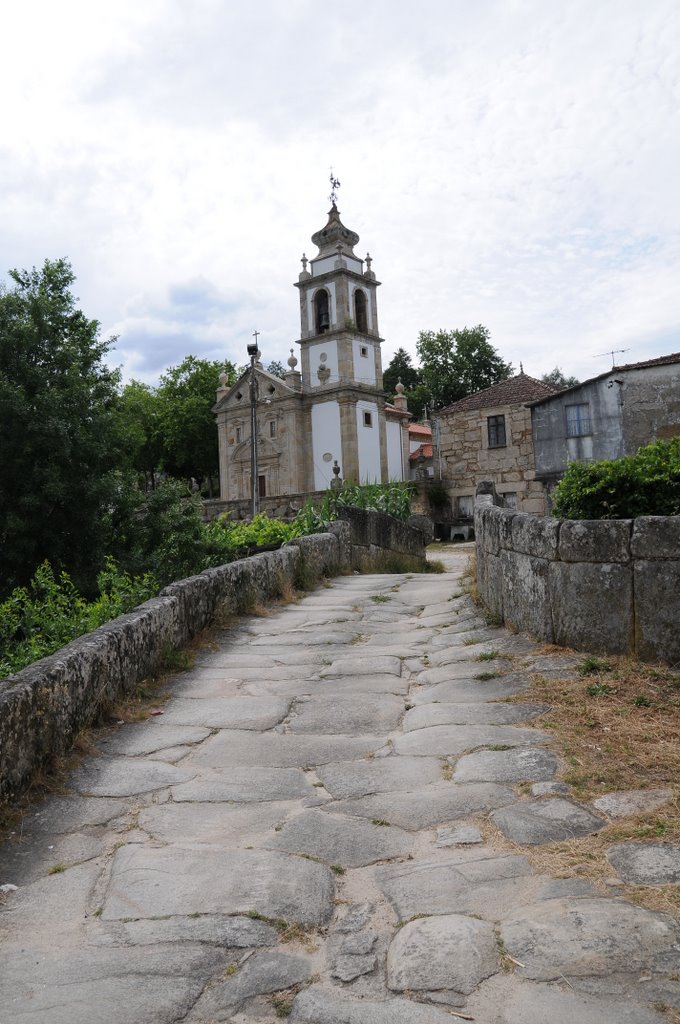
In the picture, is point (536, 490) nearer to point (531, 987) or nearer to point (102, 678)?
point (102, 678)

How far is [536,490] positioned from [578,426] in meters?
3.48

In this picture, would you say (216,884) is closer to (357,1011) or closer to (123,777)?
(357,1011)

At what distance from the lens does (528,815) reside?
10.1 ft

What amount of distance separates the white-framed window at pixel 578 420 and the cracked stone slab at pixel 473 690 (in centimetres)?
2482

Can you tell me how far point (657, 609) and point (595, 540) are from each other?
55 cm

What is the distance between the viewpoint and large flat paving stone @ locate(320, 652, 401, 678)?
5.60 m

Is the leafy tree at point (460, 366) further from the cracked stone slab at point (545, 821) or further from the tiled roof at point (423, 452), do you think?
the cracked stone slab at point (545, 821)

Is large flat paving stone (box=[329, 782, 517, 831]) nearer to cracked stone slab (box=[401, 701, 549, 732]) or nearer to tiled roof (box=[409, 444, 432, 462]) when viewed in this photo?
cracked stone slab (box=[401, 701, 549, 732])

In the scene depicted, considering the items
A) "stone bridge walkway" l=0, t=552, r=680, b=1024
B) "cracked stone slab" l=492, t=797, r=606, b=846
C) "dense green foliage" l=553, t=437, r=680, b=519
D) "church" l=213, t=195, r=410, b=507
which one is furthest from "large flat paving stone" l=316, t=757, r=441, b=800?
"church" l=213, t=195, r=410, b=507

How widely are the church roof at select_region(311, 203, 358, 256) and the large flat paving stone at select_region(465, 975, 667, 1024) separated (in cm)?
4023

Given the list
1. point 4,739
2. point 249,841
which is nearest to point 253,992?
point 249,841

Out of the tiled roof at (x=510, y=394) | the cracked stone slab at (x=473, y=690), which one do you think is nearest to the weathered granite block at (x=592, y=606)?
the cracked stone slab at (x=473, y=690)

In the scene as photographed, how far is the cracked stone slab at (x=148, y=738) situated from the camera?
4.16 meters

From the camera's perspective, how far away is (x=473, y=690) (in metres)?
4.86
